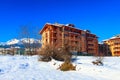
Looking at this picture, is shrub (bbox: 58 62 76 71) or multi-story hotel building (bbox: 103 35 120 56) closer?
shrub (bbox: 58 62 76 71)

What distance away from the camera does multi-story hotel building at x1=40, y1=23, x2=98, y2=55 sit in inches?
3203

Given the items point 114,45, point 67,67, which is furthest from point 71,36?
point 67,67

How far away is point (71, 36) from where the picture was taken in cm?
8550

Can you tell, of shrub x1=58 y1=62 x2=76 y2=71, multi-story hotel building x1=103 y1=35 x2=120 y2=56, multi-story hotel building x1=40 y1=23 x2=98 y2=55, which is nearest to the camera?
shrub x1=58 y1=62 x2=76 y2=71

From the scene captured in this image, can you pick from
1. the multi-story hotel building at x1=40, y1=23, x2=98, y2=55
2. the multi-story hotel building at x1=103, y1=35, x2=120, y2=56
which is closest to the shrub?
the multi-story hotel building at x1=40, y1=23, x2=98, y2=55

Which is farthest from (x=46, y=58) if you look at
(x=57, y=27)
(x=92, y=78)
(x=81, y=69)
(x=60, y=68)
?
(x=57, y=27)

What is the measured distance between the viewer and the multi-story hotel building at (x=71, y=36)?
267 ft

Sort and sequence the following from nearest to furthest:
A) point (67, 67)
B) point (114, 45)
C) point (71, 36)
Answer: point (67, 67), point (71, 36), point (114, 45)

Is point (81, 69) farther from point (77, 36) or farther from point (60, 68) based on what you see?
point (77, 36)

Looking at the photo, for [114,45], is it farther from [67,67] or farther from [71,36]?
[67,67]

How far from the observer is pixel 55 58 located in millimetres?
26094

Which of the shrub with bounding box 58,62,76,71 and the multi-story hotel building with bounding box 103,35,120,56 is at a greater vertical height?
the multi-story hotel building with bounding box 103,35,120,56

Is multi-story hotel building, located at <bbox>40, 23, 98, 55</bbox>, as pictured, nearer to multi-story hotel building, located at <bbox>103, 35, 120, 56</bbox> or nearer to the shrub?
multi-story hotel building, located at <bbox>103, 35, 120, 56</bbox>

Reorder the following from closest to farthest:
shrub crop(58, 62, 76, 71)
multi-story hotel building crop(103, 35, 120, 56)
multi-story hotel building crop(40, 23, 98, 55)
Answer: shrub crop(58, 62, 76, 71)
multi-story hotel building crop(40, 23, 98, 55)
multi-story hotel building crop(103, 35, 120, 56)
